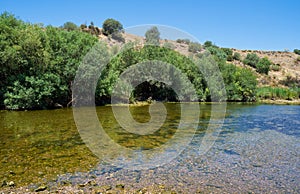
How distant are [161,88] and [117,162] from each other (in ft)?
115

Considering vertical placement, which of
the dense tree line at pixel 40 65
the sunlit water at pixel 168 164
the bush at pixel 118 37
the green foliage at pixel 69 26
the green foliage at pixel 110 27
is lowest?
the sunlit water at pixel 168 164

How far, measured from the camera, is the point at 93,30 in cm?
8088

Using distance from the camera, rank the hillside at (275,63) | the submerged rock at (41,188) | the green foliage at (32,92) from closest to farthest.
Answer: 1. the submerged rock at (41,188)
2. the green foliage at (32,92)
3. the hillside at (275,63)

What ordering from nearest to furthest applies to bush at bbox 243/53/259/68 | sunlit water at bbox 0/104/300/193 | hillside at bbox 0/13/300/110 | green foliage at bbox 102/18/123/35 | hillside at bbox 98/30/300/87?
sunlit water at bbox 0/104/300/193
hillside at bbox 0/13/300/110
hillside at bbox 98/30/300/87
bush at bbox 243/53/259/68
green foliage at bbox 102/18/123/35

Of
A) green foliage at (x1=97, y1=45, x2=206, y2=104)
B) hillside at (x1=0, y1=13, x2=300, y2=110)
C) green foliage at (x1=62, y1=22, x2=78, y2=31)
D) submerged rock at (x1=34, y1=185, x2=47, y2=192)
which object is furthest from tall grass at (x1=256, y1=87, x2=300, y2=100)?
green foliage at (x1=62, y1=22, x2=78, y2=31)

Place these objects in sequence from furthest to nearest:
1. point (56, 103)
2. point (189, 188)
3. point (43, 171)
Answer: point (56, 103), point (43, 171), point (189, 188)

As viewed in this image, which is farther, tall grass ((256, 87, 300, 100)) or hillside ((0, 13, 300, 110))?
tall grass ((256, 87, 300, 100))

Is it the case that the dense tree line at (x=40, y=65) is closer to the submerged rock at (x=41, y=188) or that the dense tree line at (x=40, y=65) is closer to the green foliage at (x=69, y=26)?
the submerged rock at (x=41, y=188)

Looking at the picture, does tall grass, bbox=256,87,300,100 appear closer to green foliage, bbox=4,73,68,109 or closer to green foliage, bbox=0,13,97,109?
green foliage, bbox=0,13,97,109

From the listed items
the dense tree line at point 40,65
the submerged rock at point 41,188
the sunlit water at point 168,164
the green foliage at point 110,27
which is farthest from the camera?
the green foliage at point 110,27

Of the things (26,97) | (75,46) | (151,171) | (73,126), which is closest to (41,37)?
Result: (75,46)

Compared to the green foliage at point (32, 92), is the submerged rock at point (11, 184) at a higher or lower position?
lower


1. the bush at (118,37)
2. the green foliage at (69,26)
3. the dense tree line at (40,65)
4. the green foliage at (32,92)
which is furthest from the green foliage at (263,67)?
the green foliage at (32,92)

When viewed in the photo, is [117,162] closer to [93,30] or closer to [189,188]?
[189,188]
